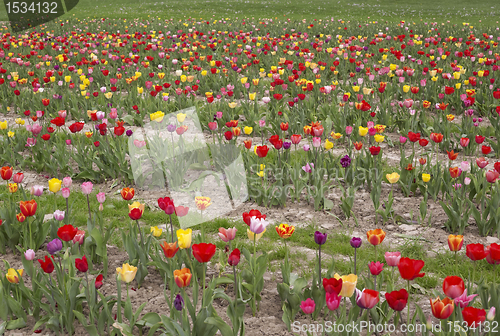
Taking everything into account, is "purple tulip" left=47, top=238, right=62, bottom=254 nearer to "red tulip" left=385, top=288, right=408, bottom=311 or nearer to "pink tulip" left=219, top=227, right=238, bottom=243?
"pink tulip" left=219, top=227, right=238, bottom=243

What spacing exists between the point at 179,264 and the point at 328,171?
2.27 metres

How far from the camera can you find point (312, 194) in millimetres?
4547

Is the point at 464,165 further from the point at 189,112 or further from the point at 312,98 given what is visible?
the point at 189,112

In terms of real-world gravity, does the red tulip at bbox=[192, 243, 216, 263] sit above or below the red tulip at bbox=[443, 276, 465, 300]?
above

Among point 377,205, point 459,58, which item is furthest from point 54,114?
point 459,58

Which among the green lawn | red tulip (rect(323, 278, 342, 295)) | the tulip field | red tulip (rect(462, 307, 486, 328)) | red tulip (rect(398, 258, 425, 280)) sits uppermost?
the green lawn

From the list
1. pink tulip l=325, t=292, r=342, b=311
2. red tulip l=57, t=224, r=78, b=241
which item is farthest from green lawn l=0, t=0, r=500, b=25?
pink tulip l=325, t=292, r=342, b=311

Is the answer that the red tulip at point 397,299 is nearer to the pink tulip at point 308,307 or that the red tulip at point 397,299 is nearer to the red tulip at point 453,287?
the red tulip at point 453,287

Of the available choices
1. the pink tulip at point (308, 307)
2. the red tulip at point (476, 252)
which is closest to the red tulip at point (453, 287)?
the red tulip at point (476, 252)

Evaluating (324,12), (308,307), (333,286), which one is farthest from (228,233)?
(324,12)

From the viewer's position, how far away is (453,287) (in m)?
2.14

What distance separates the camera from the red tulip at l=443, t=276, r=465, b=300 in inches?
84.2

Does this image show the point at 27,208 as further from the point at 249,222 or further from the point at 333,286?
the point at 333,286

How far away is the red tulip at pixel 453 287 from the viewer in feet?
7.02
